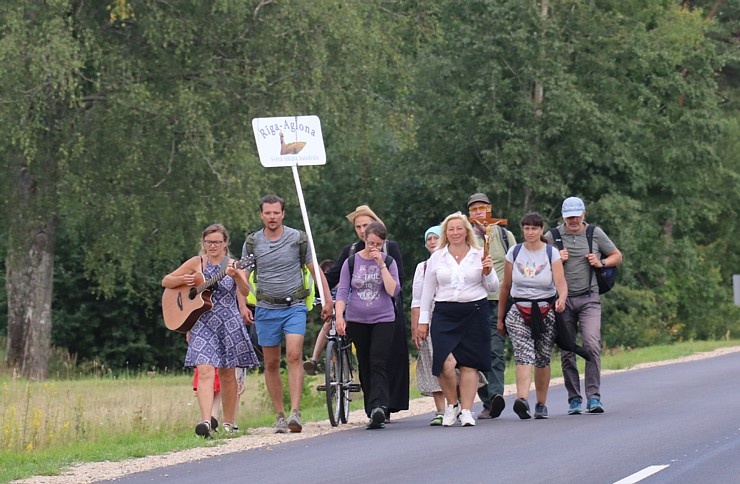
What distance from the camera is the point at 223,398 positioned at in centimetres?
1486

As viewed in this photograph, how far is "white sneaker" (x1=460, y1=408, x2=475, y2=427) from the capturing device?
1458 cm

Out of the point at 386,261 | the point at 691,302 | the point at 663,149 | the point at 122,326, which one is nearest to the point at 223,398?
the point at 386,261

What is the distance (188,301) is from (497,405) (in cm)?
309

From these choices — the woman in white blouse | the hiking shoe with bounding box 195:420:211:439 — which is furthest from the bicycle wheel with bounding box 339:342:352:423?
the hiking shoe with bounding box 195:420:211:439

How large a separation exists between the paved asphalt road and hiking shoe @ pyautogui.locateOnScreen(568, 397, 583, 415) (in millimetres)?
109

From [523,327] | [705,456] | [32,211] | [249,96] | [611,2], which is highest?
[611,2]

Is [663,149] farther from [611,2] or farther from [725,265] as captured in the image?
[725,265]

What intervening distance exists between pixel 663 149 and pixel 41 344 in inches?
794

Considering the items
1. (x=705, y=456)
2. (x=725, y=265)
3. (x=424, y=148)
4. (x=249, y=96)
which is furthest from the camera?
(x=725, y=265)

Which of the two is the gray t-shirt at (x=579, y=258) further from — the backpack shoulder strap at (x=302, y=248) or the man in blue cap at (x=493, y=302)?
the backpack shoulder strap at (x=302, y=248)

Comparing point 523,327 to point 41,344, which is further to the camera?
point 41,344

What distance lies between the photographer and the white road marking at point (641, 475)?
10289 millimetres

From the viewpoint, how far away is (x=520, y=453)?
39.4 feet

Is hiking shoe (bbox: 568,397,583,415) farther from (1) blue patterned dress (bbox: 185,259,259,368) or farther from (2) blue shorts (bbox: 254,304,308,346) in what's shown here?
(1) blue patterned dress (bbox: 185,259,259,368)
